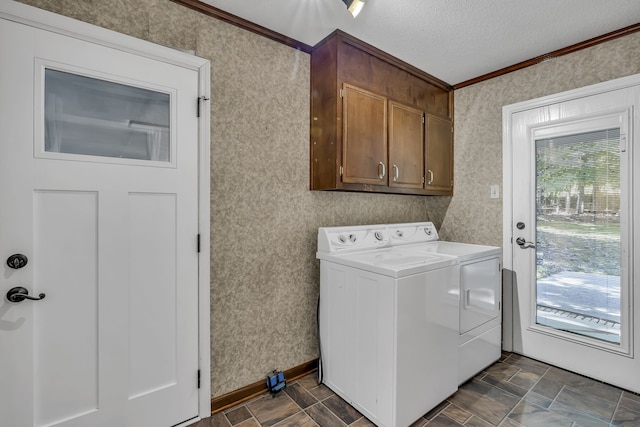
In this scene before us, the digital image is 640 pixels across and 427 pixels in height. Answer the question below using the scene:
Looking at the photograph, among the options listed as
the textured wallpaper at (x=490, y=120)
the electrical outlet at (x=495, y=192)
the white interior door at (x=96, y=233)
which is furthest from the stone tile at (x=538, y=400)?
the white interior door at (x=96, y=233)

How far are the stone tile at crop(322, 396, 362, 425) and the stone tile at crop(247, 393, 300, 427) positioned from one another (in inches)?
8.4

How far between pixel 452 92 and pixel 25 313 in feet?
11.7

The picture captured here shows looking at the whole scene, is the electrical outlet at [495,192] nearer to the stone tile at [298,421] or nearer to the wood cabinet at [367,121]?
the wood cabinet at [367,121]

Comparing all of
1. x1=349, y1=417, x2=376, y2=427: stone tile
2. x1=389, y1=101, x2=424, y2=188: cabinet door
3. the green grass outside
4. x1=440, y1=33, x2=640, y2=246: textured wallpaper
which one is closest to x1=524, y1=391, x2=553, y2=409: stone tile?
the green grass outside

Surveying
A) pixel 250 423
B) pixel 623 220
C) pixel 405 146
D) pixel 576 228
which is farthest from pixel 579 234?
pixel 250 423

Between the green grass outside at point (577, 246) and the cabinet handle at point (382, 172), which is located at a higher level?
the cabinet handle at point (382, 172)

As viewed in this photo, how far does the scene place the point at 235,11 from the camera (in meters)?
1.90

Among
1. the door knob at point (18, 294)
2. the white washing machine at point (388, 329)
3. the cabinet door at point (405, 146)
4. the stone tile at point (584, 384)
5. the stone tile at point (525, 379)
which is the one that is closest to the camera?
the door knob at point (18, 294)

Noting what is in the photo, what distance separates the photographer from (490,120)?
283 centimetres

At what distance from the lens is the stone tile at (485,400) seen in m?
1.88

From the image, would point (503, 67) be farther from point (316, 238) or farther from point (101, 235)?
point (101, 235)

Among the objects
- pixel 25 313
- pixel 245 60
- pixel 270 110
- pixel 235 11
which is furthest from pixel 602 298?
pixel 25 313

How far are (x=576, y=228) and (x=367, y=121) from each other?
181 centimetres

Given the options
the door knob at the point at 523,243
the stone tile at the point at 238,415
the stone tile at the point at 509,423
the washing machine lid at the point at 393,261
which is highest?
the door knob at the point at 523,243
